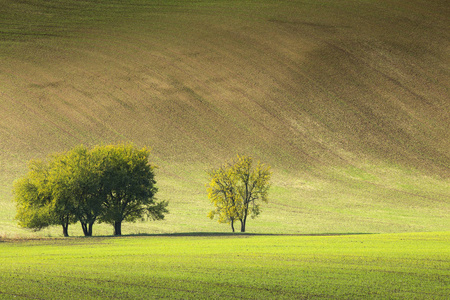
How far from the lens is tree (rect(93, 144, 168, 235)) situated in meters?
46.1

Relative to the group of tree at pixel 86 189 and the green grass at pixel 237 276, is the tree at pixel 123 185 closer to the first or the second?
the group of tree at pixel 86 189

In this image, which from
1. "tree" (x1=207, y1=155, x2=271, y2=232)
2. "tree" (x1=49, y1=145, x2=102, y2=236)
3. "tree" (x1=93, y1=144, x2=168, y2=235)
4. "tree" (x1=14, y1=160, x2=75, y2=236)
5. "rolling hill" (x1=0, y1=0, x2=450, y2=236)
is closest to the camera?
"tree" (x1=14, y1=160, x2=75, y2=236)

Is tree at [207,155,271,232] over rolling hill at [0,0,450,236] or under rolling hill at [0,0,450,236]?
under

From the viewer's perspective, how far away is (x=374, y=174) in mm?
94250

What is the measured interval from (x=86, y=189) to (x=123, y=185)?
3490 millimetres

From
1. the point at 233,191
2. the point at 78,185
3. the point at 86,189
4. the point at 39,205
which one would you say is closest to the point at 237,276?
the point at 78,185

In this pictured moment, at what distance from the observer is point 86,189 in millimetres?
45031

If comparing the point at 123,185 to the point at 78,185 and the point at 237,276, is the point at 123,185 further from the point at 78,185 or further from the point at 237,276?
the point at 237,276

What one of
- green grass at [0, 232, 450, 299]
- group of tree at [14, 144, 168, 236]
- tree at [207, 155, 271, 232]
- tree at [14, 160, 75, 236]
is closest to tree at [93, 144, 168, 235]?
group of tree at [14, 144, 168, 236]

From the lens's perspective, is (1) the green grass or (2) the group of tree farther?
(2) the group of tree

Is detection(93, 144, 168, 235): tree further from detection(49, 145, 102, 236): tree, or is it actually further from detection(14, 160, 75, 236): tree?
detection(14, 160, 75, 236): tree

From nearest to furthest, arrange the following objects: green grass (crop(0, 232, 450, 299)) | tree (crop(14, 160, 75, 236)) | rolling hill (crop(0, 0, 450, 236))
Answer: green grass (crop(0, 232, 450, 299)) < tree (crop(14, 160, 75, 236)) < rolling hill (crop(0, 0, 450, 236))

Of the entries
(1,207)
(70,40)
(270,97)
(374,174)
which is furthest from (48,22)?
(374,174)

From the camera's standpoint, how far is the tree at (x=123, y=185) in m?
46.1
